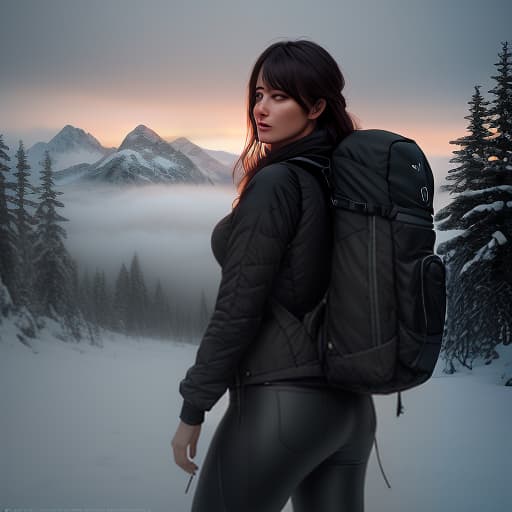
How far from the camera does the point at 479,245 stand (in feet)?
13.1

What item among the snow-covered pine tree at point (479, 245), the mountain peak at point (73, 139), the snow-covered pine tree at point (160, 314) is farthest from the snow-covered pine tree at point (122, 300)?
the snow-covered pine tree at point (479, 245)

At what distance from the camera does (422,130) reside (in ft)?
12.2

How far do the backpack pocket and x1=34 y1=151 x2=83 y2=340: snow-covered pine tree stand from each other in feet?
9.24

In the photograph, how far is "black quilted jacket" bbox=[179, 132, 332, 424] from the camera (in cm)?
119

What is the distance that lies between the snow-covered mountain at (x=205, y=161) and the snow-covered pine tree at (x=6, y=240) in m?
1.07

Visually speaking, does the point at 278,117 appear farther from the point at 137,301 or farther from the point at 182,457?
the point at 137,301

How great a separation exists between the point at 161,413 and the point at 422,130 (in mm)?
2377

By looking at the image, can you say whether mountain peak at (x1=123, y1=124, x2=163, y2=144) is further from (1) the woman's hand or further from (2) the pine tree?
(1) the woman's hand

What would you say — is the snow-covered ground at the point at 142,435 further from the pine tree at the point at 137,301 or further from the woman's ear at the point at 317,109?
the woman's ear at the point at 317,109

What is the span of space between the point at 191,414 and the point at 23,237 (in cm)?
276

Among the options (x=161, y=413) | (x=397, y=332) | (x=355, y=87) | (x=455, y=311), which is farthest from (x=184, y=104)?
(x=397, y=332)

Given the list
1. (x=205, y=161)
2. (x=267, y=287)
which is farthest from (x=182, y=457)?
(x=205, y=161)

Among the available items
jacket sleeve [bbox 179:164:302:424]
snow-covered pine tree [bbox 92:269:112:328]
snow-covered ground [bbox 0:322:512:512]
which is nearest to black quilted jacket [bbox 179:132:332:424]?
jacket sleeve [bbox 179:164:302:424]

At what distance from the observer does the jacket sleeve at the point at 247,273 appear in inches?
46.9
